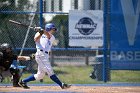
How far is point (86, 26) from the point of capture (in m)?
17.0

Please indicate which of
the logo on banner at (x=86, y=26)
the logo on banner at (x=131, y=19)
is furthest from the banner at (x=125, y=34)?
the logo on banner at (x=86, y=26)

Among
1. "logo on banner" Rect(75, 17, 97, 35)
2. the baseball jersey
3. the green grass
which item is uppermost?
"logo on banner" Rect(75, 17, 97, 35)

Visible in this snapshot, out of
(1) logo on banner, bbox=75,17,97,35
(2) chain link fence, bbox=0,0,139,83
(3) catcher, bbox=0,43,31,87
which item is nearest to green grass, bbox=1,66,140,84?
(2) chain link fence, bbox=0,0,139,83

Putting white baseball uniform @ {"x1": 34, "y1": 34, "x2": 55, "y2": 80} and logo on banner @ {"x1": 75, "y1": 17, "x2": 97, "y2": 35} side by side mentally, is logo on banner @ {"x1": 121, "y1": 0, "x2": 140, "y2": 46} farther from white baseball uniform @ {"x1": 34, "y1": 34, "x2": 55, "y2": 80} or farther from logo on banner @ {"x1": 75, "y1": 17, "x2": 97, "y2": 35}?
white baseball uniform @ {"x1": 34, "y1": 34, "x2": 55, "y2": 80}

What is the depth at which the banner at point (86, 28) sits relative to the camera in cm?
1695

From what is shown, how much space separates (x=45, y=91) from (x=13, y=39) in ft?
14.7

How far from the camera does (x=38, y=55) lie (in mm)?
13164

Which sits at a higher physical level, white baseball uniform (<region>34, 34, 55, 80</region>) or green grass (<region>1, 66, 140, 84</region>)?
white baseball uniform (<region>34, 34, 55, 80</region>)

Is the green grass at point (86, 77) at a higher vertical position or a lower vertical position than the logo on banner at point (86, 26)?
lower

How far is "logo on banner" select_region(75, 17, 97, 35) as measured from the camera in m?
17.0

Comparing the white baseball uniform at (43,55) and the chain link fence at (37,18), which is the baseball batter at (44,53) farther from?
the chain link fence at (37,18)

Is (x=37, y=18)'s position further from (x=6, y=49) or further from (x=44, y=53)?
(x=44, y=53)

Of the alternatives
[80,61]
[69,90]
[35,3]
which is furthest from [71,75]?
[69,90]

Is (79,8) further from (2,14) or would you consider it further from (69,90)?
(69,90)
